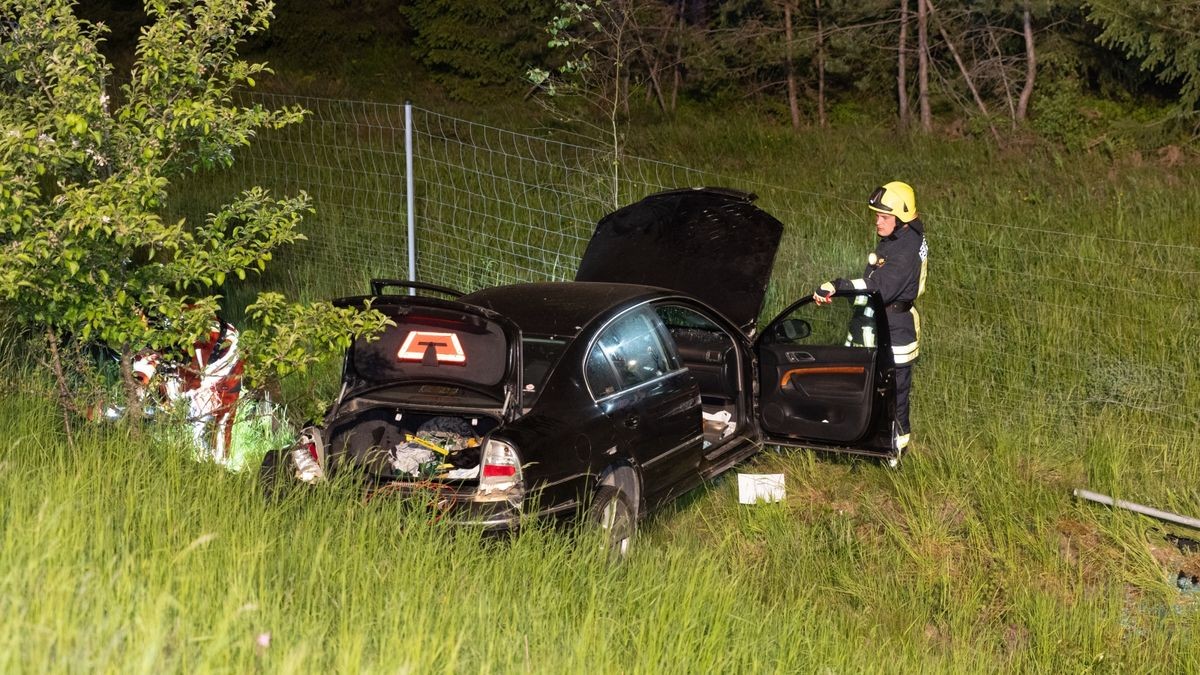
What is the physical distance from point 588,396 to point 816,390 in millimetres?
1640

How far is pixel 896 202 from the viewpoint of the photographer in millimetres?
7625

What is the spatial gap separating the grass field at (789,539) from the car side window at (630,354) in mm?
761

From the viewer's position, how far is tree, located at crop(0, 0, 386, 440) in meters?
5.69

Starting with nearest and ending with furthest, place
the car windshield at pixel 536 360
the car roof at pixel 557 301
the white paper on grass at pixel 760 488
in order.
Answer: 1. the car windshield at pixel 536 360
2. the car roof at pixel 557 301
3. the white paper on grass at pixel 760 488

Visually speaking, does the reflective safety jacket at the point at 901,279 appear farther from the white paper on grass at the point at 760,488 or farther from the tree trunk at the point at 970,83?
the tree trunk at the point at 970,83

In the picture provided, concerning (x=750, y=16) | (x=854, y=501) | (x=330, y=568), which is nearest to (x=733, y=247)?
(x=854, y=501)

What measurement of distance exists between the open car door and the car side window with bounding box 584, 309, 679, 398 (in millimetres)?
727

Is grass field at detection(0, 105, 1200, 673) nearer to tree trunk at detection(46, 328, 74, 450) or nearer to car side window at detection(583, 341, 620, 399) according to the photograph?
tree trunk at detection(46, 328, 74, 450)

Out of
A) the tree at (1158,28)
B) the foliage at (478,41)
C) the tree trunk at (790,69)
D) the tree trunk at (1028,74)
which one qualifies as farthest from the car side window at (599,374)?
the foliage at (478,41)

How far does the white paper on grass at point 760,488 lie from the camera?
7262 millimetres

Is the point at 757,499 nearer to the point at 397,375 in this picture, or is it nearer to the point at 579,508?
the point at 579,508

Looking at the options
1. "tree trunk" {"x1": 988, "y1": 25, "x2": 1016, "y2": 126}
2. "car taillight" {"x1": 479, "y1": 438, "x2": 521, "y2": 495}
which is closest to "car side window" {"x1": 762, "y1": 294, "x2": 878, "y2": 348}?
"car taillight" {"x1": 479, "y1": 438, "x2": 521, "y2": 495}

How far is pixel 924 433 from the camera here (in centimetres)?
809

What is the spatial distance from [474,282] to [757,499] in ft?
14.4
